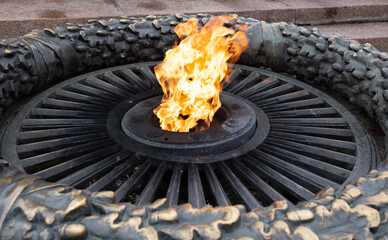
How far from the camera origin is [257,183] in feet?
4.87

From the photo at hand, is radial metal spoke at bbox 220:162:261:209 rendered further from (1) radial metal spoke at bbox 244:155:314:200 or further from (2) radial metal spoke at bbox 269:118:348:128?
(2) radial metal spoke at bbox 269:118:348:128

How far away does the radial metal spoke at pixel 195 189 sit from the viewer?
1.35 metres

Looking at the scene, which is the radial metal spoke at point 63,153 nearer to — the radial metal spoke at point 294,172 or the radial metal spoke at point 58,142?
the radial metal spoke at point 58,142

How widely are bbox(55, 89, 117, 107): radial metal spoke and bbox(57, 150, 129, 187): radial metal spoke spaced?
0.54m

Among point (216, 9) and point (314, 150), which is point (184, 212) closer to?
point (314, 150)

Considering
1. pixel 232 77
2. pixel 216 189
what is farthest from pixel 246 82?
pixel 216 189

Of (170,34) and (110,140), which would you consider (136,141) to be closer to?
(110,140)

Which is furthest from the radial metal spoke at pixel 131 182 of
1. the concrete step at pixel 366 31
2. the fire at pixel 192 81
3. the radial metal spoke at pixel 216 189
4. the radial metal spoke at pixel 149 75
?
the concrete step at pixel 366 31

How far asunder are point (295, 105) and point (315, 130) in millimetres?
278

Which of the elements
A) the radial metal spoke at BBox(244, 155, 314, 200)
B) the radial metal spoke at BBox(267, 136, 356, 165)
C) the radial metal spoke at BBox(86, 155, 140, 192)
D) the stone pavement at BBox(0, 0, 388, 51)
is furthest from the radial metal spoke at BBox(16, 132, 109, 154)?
the stone pavement at BBox(0, 0, 388, 51)

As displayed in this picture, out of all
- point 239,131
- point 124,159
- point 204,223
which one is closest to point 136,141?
point 124,159

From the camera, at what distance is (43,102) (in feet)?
6.72

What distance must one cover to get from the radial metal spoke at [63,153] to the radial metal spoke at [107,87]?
489 mm

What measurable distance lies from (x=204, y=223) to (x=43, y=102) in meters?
1.47
